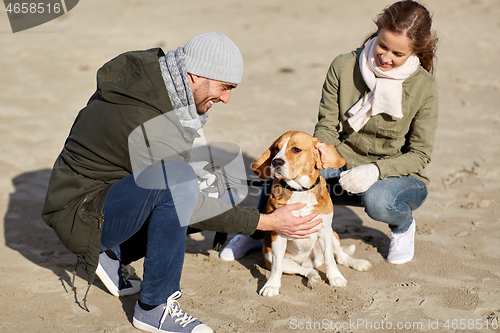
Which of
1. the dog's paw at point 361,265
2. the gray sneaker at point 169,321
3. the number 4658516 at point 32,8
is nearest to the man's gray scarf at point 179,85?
the gray sneaker at point 169,321

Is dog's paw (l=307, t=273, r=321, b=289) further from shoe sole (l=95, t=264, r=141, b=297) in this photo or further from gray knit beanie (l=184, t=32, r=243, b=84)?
gray knit beanie (l=184, t=32, r=243, b=84)

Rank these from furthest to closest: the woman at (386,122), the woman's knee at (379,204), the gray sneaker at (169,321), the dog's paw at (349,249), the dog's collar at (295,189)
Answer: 1. the dog's paw at (349,249)
2. the woman's knee at (379,204)
3. the woman at (386,122)
4. the dog's collar at (295,189)
5. the gray sneaker at (169,321)

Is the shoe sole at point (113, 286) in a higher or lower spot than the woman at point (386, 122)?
lower

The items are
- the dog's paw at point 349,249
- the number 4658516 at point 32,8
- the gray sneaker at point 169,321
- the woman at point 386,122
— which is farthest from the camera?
the number 4658516 at point 32,8

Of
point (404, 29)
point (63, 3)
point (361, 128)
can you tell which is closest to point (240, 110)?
point (361, 128)

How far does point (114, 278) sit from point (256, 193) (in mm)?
2241

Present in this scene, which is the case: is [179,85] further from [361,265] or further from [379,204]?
[361,265]

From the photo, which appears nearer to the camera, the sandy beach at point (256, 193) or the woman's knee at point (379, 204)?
the sandy beach at point (256, 193)

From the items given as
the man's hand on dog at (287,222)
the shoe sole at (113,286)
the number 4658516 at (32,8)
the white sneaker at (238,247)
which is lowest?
the number 4658516 at (32,8)

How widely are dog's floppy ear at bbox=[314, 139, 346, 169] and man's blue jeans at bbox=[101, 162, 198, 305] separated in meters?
0.98

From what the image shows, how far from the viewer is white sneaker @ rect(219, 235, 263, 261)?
13.0 feet

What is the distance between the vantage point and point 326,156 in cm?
331

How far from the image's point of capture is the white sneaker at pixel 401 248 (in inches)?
148

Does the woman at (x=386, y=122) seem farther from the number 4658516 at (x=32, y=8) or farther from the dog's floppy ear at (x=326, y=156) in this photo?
the number 4658516 at (x=32, y=8)
